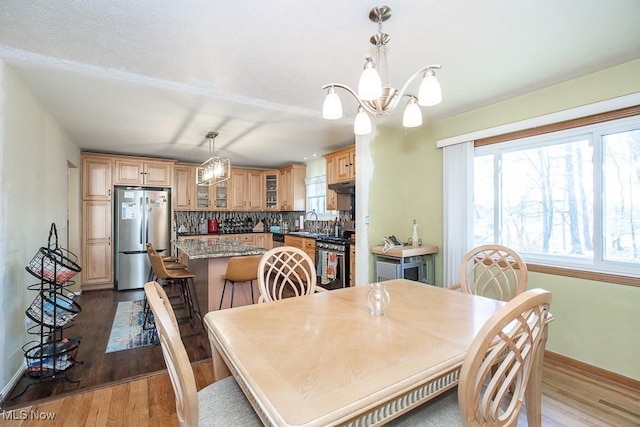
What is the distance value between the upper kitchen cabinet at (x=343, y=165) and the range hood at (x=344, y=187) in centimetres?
6

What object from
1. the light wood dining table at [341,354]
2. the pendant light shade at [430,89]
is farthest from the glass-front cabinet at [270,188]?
the pendant light shade at [430,89]

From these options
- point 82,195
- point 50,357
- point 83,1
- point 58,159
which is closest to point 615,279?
point 83,1

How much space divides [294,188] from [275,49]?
13.9 feet

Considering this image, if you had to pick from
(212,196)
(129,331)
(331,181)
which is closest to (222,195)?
(212,196)

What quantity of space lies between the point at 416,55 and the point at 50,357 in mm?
3459

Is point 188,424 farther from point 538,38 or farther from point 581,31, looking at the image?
point 581,31

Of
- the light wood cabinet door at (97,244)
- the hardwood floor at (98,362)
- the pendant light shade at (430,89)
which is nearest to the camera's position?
the pendant light shade at (430,89)

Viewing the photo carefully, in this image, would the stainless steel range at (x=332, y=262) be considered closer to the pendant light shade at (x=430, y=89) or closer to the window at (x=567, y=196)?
the window at (x=567, y=196)

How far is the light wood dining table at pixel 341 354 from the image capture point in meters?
0.81

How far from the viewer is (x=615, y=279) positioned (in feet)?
7.25

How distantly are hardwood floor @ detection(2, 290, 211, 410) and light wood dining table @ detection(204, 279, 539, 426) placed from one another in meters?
1.45

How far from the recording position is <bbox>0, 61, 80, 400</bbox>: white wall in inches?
78.2

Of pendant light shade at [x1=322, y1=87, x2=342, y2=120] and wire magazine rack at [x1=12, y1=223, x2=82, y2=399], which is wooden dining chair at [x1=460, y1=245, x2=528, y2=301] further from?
wire magazine rack at [x1=12, y1=223, x2=82, y2=399]

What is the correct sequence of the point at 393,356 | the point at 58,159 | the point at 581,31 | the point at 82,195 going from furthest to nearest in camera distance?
the point at 82,195
the point at 58,159
the point at 581,31
the point at 393,356
